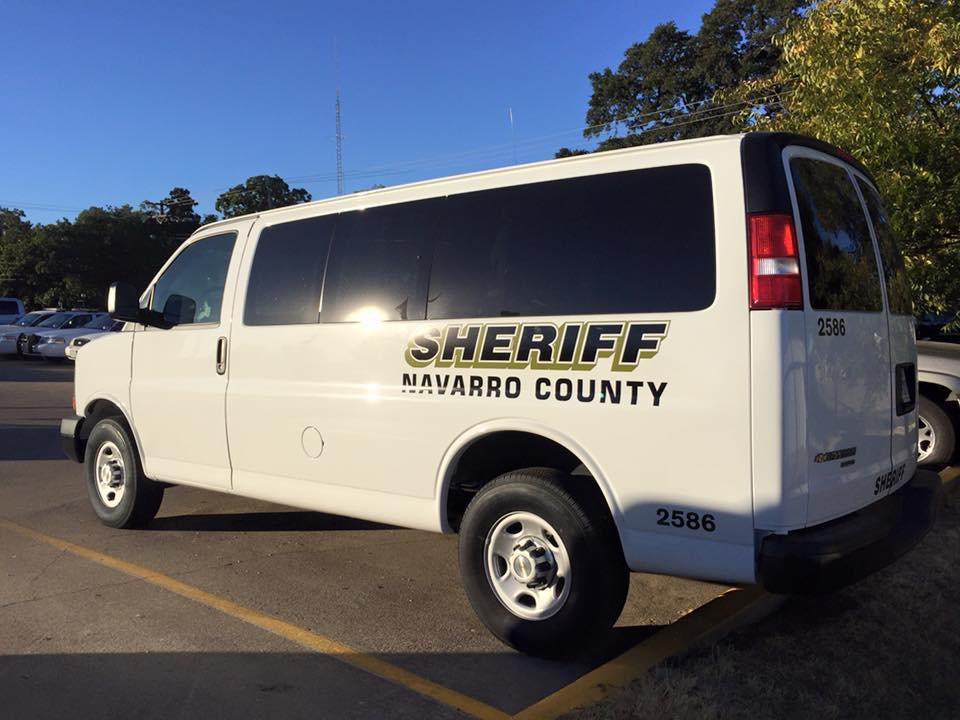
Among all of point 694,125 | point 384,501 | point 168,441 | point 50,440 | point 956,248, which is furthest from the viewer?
point 694,125

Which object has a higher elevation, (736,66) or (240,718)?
(736,66)

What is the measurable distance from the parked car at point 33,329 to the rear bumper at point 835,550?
24.9m

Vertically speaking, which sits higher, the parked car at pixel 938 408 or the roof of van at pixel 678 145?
the roof of van at pixel 678 145

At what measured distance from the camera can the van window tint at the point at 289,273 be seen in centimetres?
491

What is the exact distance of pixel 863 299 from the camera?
3.73 m

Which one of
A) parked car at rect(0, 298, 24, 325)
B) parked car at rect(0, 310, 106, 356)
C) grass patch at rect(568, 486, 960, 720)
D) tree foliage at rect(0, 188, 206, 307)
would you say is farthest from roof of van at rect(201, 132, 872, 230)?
tree foliage at rect(0, 188, 206, 307)

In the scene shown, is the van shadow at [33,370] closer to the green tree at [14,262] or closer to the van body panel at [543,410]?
the van body panel at [543,410]

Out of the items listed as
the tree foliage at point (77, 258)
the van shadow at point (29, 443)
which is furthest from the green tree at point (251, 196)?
the van shadow at point (29, 443)

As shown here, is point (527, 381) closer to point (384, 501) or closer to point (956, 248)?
point (384, 501)

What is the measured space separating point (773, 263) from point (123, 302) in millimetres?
4311

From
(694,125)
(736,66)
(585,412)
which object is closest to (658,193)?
(585,412)

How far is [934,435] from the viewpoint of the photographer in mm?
7168

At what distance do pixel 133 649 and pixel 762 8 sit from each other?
4418cm

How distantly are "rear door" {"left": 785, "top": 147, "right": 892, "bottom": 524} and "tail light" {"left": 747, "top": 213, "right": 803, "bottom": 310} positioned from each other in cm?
7
